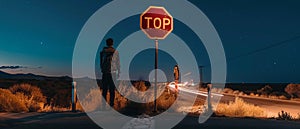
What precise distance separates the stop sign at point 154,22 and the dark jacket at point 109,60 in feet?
4.69

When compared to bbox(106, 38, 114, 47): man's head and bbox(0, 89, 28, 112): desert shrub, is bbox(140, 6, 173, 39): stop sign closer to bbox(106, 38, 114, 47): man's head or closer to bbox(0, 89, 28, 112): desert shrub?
bbox(106, 38, 114, 47): man's head

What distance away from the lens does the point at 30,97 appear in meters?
19.6

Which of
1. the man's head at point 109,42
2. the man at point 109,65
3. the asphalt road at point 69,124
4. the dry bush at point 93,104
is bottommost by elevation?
the asphalt road at point 69,124

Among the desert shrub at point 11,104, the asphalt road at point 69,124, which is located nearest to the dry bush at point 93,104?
the desert shrub at point 11,104

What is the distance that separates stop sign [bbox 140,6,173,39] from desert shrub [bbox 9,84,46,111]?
559 cm

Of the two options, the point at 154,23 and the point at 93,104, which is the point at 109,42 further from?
the point at 93,104

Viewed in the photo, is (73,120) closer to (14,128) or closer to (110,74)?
(14,128)

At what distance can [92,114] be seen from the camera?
9.58 metres

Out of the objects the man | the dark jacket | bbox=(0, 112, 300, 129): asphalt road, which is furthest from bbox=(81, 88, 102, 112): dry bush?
bbox=(0, 112, 300, 129): asphalt road

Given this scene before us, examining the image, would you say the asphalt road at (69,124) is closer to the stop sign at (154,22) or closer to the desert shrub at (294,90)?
the stop sign at (154,22)

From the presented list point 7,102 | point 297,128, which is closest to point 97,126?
point 297,128

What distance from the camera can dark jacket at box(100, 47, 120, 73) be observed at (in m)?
10.6

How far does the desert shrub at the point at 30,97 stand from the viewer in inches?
560

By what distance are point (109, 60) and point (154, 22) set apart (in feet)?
6.64
